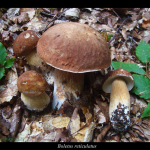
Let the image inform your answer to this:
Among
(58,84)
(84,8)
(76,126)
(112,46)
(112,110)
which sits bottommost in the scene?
(76,126)

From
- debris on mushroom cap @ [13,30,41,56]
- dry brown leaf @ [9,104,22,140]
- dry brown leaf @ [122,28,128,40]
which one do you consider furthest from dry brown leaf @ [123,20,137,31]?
dry brown leaf @ [9,104,22,140]

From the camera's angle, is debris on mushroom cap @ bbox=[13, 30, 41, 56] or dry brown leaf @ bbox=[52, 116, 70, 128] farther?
debris on mushroom cap @ bbox=[13, 30, 41, 56]

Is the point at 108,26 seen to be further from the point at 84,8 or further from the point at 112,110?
the point at 112,110

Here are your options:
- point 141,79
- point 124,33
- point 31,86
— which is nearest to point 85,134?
point 31,86

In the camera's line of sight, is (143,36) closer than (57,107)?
No

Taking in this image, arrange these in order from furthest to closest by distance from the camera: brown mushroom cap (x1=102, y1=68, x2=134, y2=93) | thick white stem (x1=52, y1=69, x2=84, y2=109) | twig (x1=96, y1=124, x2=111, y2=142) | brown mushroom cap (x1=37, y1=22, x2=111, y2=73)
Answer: thick white stem (x1=52, y1=69, x2=84, y2=109) < brown mushroom cap (x1=102, y1=68, x2=134, y2=93) < twig (x1=96, y1=124, x2=111, y2=142) < brown mushroom cap (x1=37, y1=22, x2=111, y2=73)

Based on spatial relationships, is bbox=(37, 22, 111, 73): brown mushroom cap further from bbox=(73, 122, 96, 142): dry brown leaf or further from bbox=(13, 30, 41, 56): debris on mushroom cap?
bbox=(73, 122, 96, 142): dry brown leaf

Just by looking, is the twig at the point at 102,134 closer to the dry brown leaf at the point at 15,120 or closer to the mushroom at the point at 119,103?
the mushroom at the point at 119,103
